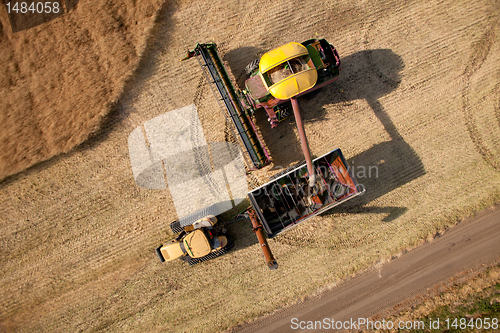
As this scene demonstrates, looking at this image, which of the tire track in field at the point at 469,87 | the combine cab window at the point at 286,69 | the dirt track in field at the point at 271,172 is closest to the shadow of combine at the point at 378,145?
the dirt track in field at the point at 271,172

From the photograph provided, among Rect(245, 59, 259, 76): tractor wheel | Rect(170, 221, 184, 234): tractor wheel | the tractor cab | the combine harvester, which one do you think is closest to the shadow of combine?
the combine harvester

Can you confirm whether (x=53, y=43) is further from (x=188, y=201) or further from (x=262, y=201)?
(x=262, y=201)

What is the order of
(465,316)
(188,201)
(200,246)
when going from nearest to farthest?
1. (200,246)
2. (465,316)
3. (188,201)

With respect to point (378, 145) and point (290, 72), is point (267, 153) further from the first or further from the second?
point (378, 145)

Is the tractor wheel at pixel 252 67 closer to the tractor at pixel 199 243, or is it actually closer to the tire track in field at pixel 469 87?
the tractor at pixel 199 243

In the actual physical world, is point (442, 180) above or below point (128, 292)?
below

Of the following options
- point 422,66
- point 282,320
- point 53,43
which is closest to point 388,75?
point 422,66
